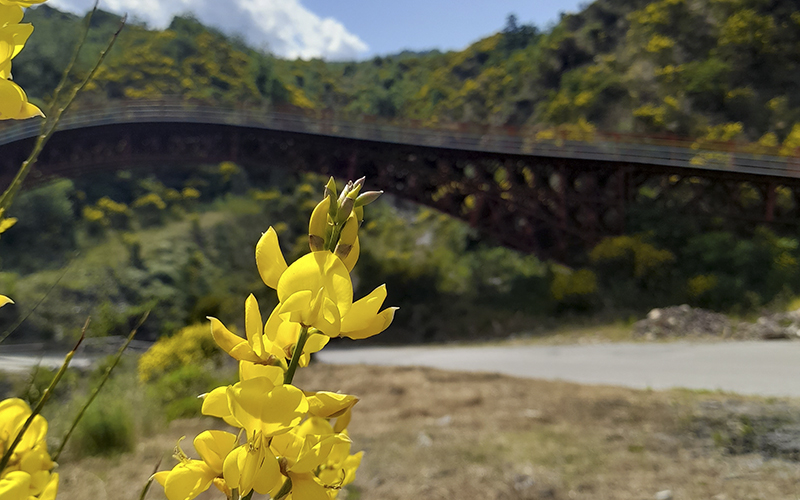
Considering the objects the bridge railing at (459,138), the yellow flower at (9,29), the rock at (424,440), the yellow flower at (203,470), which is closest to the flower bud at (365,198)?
the yellow flower at (203,470)

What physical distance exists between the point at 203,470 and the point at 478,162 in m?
14.0

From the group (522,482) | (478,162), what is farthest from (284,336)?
(478,162)

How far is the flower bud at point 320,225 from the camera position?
0.40 m

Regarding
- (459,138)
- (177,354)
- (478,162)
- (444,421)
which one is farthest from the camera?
(478,162)

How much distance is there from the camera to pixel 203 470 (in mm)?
406

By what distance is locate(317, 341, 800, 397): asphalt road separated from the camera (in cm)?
477

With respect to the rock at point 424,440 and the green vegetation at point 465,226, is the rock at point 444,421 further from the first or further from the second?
the green vegetation at point 465,226

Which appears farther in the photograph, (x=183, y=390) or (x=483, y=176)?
(x=483, y=176)

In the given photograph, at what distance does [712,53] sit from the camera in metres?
15.9

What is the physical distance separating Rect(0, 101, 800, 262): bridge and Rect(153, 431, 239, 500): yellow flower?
12.1m

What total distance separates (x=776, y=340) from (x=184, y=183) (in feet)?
85.2

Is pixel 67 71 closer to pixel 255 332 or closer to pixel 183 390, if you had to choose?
pixel 255 332

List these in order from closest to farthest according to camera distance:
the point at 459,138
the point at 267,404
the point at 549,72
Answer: the point at 267,404, the point at 459,138, the point at 549,72

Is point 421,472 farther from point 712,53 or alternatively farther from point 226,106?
point 712,53
